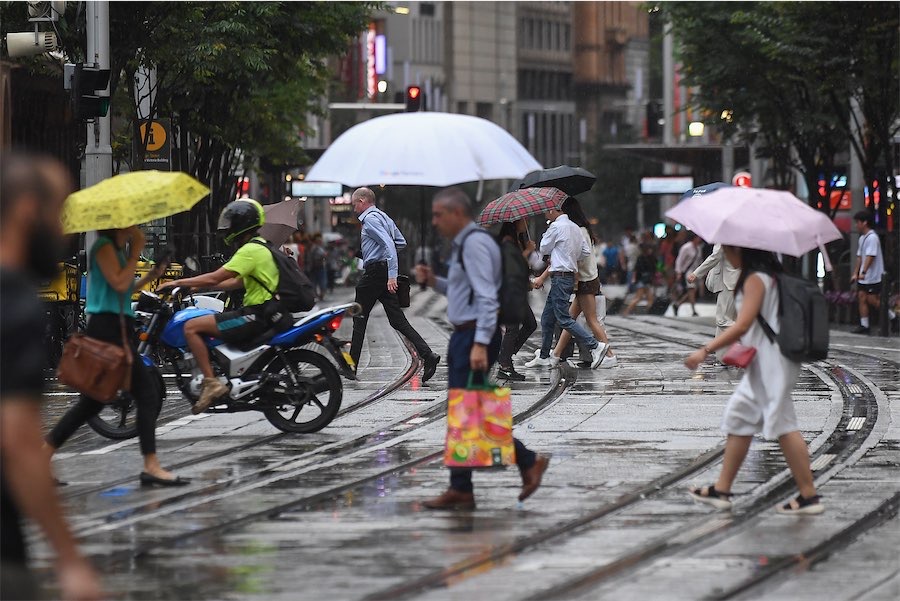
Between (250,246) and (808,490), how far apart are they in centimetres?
479

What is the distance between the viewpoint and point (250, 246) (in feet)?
40.2

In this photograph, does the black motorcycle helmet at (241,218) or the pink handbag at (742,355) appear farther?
the black motorcycle helmet at (241,218)

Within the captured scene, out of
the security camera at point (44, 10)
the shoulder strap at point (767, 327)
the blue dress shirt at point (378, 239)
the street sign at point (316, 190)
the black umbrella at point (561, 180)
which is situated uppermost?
the security camera at point (44, 10)

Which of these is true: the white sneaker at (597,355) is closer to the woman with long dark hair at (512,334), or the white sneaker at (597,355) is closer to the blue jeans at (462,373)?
the woman with long dark hair at (512,334)

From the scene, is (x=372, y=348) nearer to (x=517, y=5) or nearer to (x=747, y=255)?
(x=747, y=255)

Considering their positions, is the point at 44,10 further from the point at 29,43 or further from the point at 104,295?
the point at 104,295

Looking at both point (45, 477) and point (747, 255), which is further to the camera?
point (747, 255)

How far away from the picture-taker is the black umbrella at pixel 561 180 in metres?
18.3

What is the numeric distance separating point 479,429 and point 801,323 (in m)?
1.70

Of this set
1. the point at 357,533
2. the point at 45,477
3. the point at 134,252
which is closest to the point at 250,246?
the point at 134,252

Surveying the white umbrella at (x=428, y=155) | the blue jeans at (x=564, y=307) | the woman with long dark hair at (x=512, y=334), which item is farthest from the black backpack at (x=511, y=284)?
the blue jeans at (x=564, y=307)

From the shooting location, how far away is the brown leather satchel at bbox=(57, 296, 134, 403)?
31.7 ft

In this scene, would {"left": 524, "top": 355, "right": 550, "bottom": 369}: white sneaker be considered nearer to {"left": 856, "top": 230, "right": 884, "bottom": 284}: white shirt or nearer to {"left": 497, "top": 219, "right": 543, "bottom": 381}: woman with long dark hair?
{"left": 497, "top": 219, "right": 543, "bottom": 381}: woman with long dark hair

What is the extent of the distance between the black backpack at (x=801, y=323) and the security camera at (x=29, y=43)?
12.3 metres
